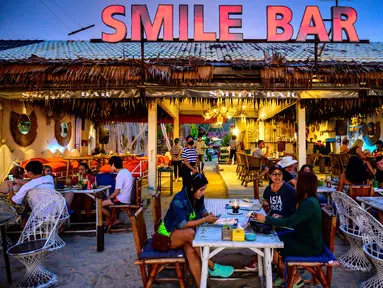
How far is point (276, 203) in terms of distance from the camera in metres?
3.49

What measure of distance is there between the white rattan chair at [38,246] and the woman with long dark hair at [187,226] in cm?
137

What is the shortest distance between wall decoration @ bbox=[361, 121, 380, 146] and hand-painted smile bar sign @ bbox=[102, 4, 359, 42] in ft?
21.4

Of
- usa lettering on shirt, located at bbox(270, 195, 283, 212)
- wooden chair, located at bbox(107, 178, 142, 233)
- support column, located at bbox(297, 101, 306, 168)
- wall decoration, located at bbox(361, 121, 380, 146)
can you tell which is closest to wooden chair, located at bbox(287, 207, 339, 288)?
usa lettering on shirt, located at bbox(270, 195, 283, 212)

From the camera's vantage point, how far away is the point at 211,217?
9.41 feet

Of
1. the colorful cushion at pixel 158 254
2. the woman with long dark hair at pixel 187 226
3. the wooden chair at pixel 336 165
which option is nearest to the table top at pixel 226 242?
A: the woman with long dark hair at pixel 187 226

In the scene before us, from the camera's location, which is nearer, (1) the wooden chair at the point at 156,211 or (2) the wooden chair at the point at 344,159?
(1) the wooden chair at the point at 156,211

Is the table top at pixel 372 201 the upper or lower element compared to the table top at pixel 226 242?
lower

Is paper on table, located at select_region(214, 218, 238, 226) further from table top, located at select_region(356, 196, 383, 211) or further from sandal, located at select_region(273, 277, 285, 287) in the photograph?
table top, located at select_region(356, 196, 383, 211)

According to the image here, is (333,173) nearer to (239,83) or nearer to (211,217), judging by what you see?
(239,83)

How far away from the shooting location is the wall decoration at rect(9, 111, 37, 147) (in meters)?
8.49

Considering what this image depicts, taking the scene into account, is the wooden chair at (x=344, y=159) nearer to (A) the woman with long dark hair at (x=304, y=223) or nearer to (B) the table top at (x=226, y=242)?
(A) the woman with long dark hair at (x=304, y=223)

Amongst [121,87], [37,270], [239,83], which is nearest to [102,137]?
[121,87]

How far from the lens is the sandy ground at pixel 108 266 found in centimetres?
329

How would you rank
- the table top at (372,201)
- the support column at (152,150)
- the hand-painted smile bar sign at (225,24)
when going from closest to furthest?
the table top at (372,201)
the hand-painted smile bar sign at (225,24)
the support column at (152,150)
